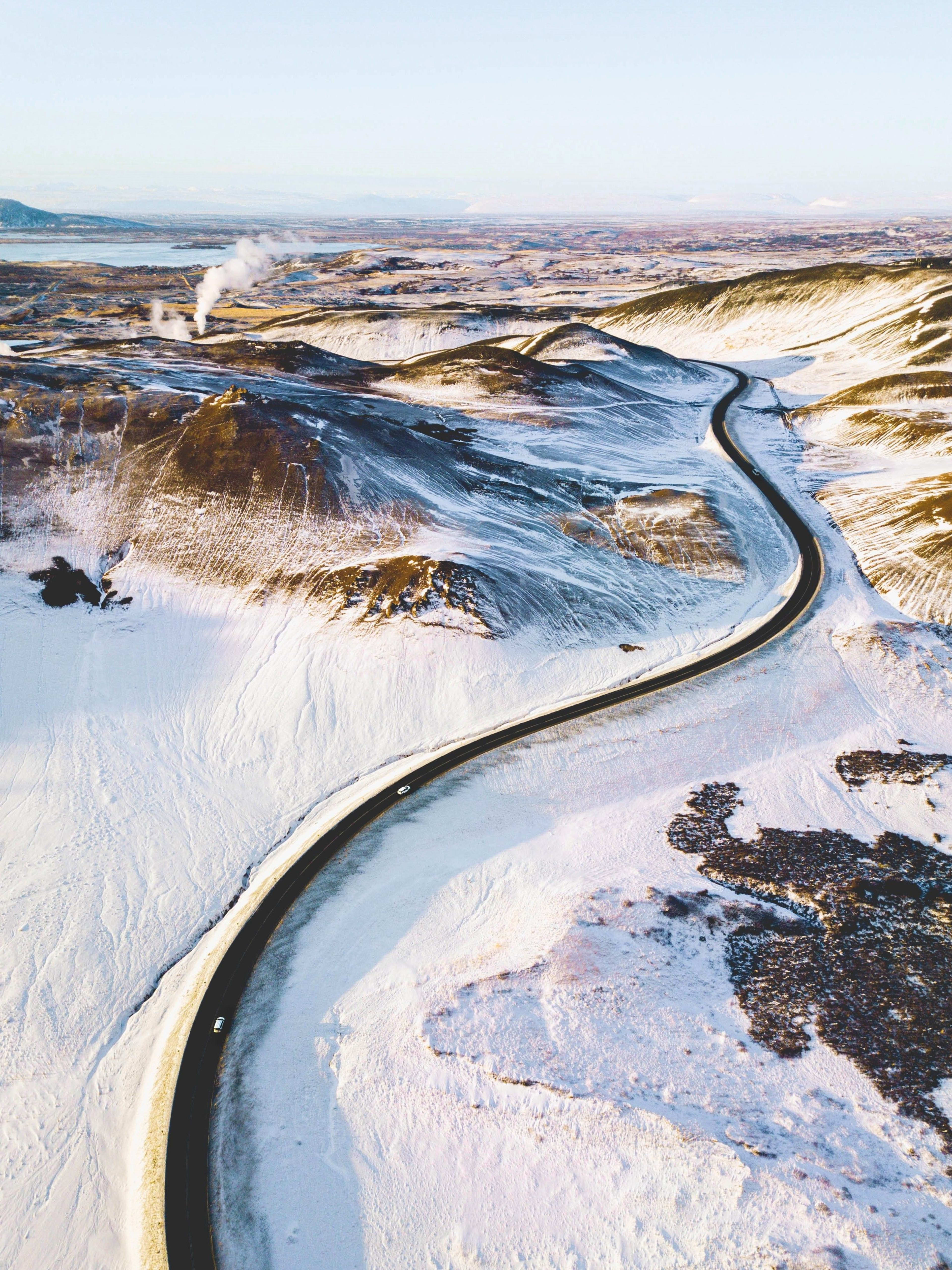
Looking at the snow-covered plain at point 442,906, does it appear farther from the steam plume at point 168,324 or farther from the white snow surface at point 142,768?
the steam plume at point 168,324

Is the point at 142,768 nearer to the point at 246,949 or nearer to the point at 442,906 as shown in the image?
the point at 246,949

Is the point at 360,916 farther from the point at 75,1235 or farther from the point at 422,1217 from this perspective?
the point at 75,1235

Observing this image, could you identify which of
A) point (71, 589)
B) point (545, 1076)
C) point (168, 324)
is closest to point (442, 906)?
point (545, 1076)

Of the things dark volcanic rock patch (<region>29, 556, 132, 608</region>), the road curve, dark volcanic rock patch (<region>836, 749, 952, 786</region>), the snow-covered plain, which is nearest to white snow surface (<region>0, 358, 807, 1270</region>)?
the snow-covered plain

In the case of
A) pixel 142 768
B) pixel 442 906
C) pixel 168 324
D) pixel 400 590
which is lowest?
pixel 442 906

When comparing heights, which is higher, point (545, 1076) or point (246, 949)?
point (246, 949)

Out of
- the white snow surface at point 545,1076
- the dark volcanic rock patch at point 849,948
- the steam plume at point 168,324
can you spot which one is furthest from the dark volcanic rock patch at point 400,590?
the steam plume at point 168,324
